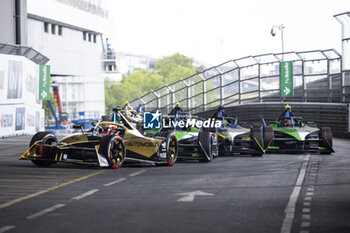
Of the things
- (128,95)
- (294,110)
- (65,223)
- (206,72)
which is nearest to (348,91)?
(294,110)

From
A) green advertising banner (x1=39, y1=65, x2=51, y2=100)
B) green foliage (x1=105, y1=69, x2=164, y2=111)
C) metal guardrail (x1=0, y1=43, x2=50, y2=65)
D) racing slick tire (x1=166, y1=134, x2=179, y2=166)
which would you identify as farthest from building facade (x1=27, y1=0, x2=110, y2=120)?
green foliage (x1=105, y1=69, x2=164, y2=111)

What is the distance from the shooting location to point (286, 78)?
1453 inches

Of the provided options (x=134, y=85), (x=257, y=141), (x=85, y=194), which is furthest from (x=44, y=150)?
(x=134, y=85)

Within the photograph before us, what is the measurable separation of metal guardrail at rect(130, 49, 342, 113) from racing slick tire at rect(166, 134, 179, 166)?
18330 mm

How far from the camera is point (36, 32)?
173 ft

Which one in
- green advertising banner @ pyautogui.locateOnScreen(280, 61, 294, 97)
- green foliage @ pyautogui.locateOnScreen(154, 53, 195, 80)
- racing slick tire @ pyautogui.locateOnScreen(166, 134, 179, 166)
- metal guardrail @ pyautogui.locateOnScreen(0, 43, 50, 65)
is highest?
green foliage @ pyautogui.locateOnScreen(154, 53, 195, 80)

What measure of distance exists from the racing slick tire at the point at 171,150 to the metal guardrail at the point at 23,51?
20.0m

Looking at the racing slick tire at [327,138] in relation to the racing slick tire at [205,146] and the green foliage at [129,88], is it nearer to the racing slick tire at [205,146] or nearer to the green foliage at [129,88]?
the racing slick tire at [205,146]

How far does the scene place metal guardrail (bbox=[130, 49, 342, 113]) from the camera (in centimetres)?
3416

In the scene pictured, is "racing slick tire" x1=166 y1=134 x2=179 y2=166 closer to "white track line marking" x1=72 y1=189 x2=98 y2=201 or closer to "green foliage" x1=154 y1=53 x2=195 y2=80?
"white track line marking" x1=72 y1=189 x2=98 y2=201

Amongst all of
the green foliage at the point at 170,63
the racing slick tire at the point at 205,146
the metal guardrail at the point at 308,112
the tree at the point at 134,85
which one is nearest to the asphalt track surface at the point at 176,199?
the racing slick tire at the point at 205,146

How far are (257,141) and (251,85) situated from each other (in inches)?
867

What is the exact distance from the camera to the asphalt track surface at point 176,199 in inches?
278

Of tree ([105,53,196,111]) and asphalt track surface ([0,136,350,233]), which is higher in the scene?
tree ([105,53,196,111])
